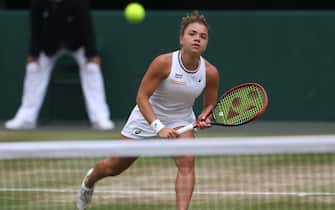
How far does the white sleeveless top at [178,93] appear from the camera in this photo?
268 inches

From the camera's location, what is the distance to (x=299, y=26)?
39.6ft

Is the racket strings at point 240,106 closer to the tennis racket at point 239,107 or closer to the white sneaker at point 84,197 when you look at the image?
the tennis racket at point 239,107

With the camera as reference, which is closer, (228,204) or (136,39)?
(228,204)

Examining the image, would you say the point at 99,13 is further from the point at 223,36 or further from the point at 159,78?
the point at 159,78

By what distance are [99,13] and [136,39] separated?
1.67 ft

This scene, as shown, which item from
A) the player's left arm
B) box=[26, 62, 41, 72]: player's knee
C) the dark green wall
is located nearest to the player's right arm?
the player's left arm

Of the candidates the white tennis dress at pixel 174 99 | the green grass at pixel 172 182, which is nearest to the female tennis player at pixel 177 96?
the white tennis dress at pixel 174 99

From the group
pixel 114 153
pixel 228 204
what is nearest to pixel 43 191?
pixel 228 204

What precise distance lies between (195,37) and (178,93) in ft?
1.29

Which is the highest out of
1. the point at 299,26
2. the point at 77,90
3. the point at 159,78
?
the point at 159,78

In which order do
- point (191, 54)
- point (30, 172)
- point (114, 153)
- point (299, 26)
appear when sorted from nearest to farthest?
point (114, 153), point (191, 54), point (30, 172), point (299, 26)

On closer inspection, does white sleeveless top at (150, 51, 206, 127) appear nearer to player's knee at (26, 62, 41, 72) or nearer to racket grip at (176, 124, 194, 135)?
racket grip at (176, 124, 194, 135)

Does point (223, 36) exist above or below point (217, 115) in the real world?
below

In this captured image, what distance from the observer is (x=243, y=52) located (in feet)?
39.9
